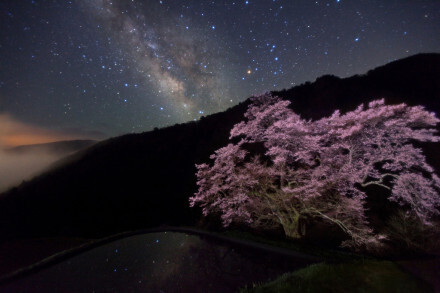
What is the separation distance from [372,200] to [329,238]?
625 centimetres

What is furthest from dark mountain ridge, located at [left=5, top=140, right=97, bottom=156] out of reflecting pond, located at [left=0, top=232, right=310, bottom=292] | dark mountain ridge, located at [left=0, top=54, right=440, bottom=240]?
reflecting pond, located at [left=0, top=232, right=310, bottom=292]

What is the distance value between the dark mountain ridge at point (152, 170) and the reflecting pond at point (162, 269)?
36.0ft

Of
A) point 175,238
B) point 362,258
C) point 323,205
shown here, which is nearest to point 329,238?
point 323,205

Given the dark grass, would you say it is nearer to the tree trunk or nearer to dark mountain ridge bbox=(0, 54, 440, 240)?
the tree trunk

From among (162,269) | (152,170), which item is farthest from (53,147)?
(162,269)

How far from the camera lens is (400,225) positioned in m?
10.4

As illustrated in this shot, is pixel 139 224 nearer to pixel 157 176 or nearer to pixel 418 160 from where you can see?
pixel 157 176

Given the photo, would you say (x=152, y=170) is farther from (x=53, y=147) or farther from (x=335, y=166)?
(x=53, y=147)

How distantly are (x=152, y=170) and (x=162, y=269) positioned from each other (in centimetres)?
2816

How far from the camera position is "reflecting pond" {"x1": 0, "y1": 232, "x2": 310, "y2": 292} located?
7.20 meters

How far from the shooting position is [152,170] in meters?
35.5

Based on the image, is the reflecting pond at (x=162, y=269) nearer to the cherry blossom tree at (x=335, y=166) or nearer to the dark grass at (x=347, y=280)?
the dark grass at (x=347, y=280)

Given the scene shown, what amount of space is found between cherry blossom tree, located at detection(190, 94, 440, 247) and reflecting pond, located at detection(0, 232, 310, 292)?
6.58ft

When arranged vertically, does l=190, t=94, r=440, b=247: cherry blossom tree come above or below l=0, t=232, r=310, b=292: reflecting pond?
above
